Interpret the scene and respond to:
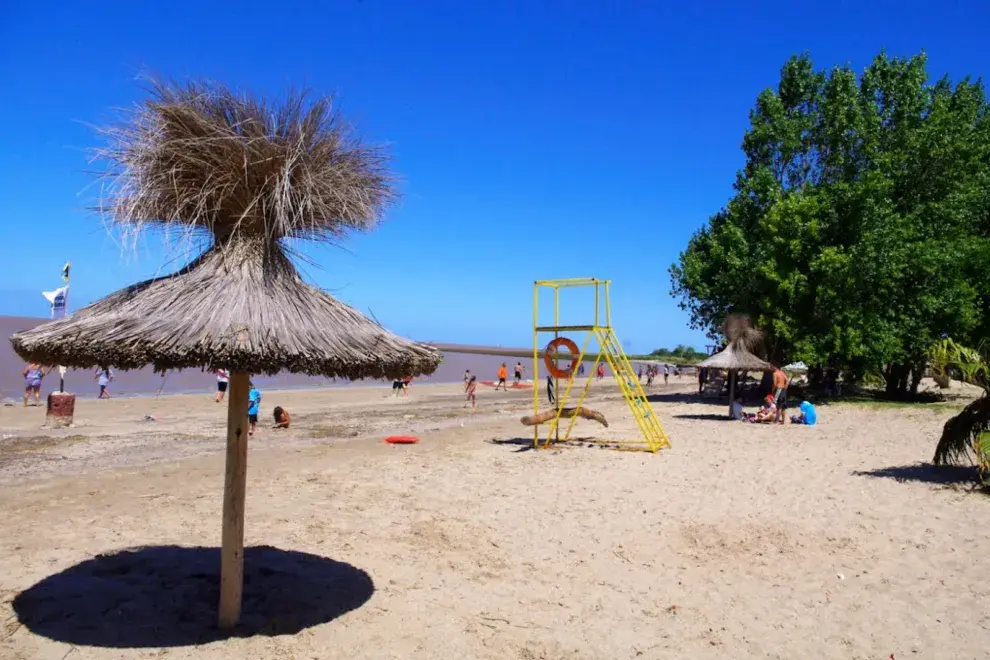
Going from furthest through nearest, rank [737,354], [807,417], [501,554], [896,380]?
[896,380], [737,354], [807,417], [501,554]

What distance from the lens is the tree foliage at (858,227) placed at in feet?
74.2

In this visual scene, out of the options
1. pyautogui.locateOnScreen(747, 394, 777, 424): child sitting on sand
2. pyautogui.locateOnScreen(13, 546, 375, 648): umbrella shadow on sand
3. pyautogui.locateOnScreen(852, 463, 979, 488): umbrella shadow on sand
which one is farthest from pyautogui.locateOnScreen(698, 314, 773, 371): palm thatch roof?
pyautogui.locateOnScreen(13, 546, 375, 648): umbrella shadow on sand

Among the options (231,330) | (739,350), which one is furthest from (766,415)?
(231,330)

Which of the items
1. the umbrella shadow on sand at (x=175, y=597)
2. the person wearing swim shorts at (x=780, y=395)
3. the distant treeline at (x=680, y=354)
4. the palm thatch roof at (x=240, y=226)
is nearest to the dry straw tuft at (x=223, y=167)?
the palm thatch roof at (x=240, y=226)

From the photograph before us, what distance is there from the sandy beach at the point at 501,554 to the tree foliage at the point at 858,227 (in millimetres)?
10429

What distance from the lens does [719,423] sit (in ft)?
60.5

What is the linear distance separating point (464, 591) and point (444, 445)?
855cm

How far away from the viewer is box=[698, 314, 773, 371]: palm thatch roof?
1950 centimetres

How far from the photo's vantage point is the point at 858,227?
22.9 metres

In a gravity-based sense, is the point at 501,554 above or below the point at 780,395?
below

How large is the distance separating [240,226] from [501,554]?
397 centimetres

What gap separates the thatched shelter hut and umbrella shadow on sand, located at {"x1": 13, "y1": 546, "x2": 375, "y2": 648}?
49.6ft

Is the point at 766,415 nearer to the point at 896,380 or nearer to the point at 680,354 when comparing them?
the point at 896,380

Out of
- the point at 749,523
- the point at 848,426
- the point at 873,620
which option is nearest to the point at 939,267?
the point at 848,426
